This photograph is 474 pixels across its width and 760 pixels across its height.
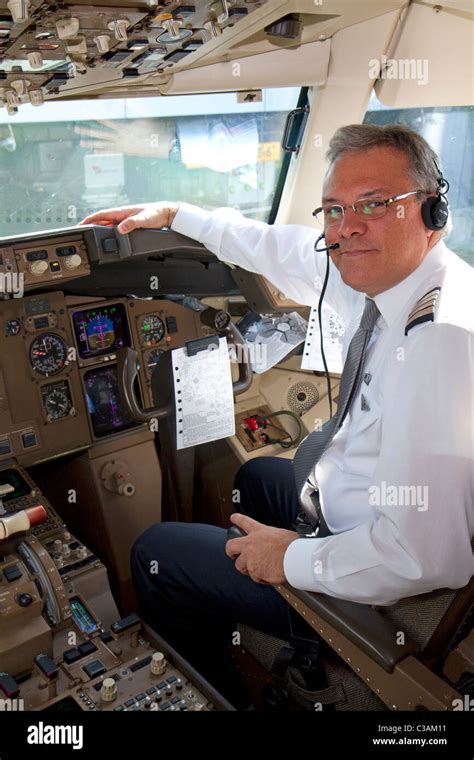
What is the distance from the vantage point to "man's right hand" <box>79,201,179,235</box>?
232cm

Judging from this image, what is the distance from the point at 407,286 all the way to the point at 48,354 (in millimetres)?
1301

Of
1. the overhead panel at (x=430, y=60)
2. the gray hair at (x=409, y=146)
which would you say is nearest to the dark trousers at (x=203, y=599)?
the gray hair at (x=409, y=146)

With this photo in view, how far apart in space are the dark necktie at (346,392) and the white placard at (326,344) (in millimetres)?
1016

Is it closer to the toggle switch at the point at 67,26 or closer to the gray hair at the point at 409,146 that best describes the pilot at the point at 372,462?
the gray hair at the point at 409,146

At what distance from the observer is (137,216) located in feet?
7.60

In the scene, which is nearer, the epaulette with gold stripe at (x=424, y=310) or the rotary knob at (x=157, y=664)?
the epaulette with gold stripe at (x=424, y=310)

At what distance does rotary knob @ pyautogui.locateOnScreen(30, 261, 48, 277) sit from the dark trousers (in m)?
0.87

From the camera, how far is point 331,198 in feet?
5.62

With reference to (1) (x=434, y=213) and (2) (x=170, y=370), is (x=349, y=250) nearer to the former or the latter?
(1) (x=434, y=213)

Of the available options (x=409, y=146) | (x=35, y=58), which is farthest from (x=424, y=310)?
(x=35, y=58)

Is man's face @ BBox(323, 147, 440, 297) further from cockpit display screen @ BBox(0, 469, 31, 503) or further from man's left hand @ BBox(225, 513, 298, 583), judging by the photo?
cockpit display screen @ BBox(0, 469, 31, 503)

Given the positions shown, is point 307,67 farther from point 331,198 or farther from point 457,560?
point 457,560

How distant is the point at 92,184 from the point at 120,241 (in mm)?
565

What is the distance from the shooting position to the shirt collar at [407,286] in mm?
1617
